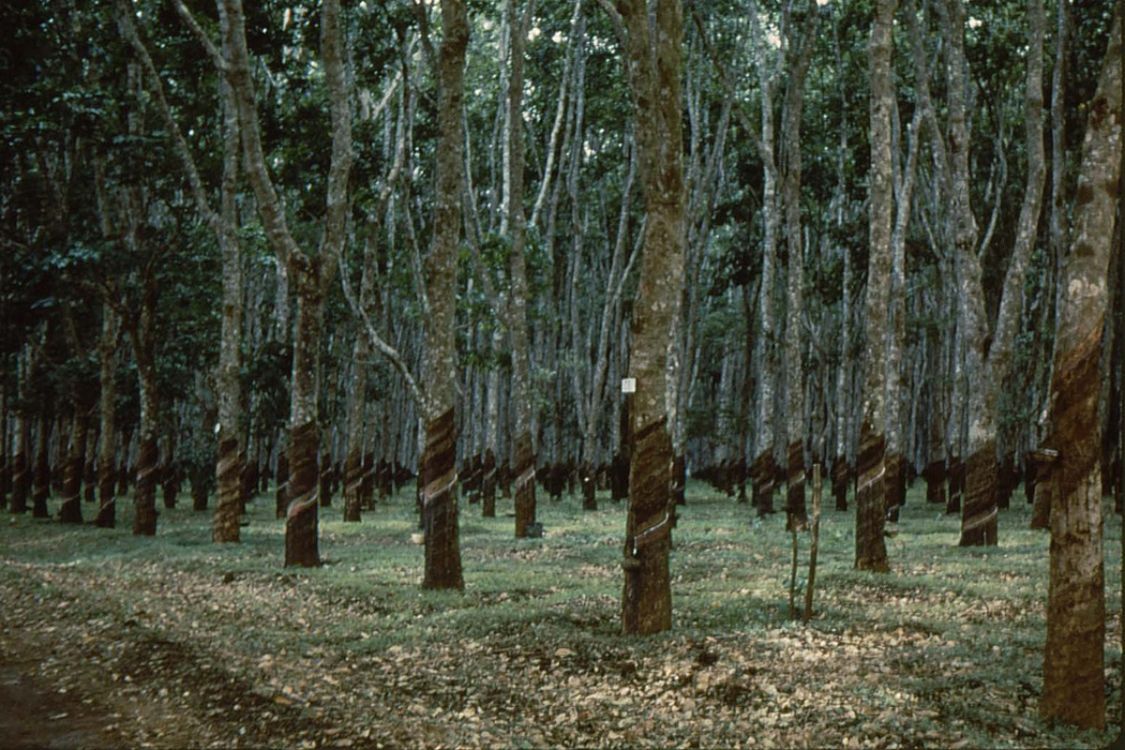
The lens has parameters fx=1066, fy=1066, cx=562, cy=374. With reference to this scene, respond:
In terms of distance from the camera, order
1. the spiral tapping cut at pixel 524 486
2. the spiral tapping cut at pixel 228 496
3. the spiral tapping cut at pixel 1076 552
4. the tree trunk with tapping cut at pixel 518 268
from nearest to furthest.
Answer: the spiral tapping cut at pixel 1076 552, the spiral tapping cut at pixel 228 496, the spiral tapping cut at pixel 524 486, the tree trunk with tapping cut at pixel 518 268

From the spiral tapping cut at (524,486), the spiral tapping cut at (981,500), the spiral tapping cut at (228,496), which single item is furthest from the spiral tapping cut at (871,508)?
the spiral tapping cut at (228,496)

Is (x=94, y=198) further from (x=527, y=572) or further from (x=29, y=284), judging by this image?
(x=527, y=572)

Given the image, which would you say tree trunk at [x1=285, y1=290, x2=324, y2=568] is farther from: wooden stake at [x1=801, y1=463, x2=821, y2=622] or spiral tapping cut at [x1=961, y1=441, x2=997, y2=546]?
spiral tapping cut at [x1=961, y1=441, x2=997, y2=546]

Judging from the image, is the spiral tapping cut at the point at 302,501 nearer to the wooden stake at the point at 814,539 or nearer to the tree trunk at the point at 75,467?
the wooden stake at the point at 814,539

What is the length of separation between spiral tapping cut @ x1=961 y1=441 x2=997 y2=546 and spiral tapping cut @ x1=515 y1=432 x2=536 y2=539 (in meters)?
8.11

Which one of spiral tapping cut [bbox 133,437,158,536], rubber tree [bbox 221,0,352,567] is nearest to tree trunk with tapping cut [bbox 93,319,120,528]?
spiral tapping cut [bbox 133,437,158,536]

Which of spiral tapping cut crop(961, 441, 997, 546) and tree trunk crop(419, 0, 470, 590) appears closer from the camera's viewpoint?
tree trunk crop(419, 0, 470, 590)

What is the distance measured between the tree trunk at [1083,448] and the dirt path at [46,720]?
252 inches

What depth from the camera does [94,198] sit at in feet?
87.5

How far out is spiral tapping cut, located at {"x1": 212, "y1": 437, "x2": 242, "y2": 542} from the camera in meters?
19.6

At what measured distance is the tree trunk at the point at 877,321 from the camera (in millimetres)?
14500

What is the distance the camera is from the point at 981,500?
18016 mm

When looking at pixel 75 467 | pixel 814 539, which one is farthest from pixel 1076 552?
pixel 75 467

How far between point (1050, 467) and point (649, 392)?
430 cm
